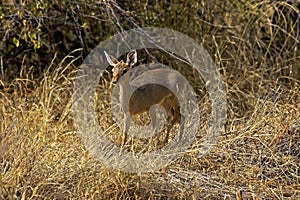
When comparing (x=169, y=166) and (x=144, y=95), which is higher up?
(x=144, y=95)

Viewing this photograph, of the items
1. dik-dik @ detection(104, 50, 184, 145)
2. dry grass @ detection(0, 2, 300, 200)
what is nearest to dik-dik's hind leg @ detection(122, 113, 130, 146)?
dik-dik @ detection(104, 50, 184, 145)

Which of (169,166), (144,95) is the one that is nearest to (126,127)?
(144,95)

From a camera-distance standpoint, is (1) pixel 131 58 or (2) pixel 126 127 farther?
(1) pixel 131 58

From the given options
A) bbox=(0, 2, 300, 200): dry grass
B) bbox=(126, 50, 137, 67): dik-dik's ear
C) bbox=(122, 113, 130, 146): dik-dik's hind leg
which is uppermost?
bbox=(126, 50, 137, 67): dik-dik's ear

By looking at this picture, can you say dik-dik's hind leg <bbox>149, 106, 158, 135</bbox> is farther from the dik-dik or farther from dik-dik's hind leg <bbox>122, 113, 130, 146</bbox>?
dik-dik's hind leg <bbox>122, 113, 130, 146</bbox>

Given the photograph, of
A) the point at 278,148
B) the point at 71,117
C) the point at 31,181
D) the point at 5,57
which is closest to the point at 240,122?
the point at 278,148

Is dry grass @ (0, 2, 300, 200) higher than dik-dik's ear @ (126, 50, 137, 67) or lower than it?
lower

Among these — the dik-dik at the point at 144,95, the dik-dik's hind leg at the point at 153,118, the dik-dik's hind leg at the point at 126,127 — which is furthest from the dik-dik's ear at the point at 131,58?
the dik-dik's hind leg at the point at 153,118

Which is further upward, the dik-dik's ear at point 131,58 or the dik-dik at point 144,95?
the dik-dik's ear at point 131,58

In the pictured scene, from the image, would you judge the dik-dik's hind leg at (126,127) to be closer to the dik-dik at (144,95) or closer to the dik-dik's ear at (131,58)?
the dik-dik at (144,95)

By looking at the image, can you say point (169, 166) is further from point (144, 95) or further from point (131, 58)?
point (131, 58)
